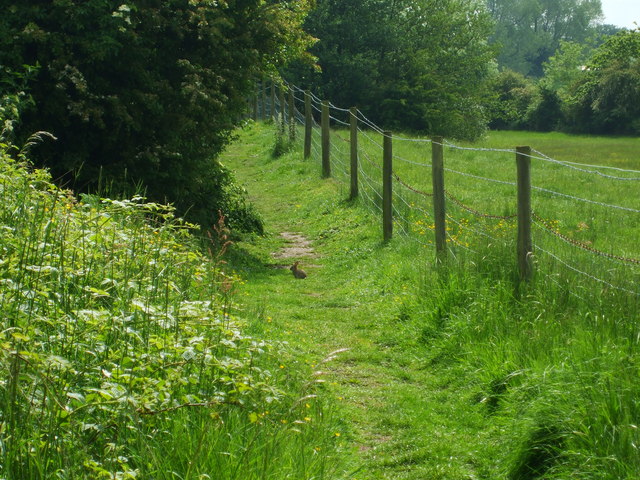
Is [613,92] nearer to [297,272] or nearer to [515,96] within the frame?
[515,96]

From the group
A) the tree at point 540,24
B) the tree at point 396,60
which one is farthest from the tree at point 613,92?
the tree at point 540,24

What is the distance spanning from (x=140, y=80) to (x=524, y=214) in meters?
5.87

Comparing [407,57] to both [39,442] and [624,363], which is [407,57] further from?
[39,442]

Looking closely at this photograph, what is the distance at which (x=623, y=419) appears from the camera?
4.14m

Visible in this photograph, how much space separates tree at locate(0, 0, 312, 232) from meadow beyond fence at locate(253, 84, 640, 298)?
2.32 meters

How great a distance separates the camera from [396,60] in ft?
102

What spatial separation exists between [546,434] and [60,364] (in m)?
2.65

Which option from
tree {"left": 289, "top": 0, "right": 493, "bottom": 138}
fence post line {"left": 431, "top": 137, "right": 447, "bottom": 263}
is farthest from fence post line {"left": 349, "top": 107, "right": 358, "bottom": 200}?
tree {"left": 289, "top": 0, "right": 493, "bottom": 138}

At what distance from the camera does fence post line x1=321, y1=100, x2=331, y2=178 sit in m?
16.4

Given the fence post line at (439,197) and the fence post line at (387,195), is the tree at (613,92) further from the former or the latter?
the fence post line at (439,197)

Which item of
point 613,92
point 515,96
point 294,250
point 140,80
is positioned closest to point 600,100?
point 613,92

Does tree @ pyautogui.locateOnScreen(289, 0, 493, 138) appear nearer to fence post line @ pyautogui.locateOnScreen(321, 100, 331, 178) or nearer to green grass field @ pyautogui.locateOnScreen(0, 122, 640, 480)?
fence post line @ pyautogui.locateOnScreen(321, 100, 331, 178)

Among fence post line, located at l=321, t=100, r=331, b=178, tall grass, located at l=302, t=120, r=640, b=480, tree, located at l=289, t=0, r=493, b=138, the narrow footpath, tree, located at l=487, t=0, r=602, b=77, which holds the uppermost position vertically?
tree, located at l=487, t=0, r=602, b=77

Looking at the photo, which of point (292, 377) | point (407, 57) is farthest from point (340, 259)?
point (407, 57)
